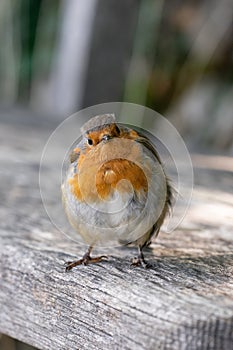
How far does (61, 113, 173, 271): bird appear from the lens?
4.76 ft

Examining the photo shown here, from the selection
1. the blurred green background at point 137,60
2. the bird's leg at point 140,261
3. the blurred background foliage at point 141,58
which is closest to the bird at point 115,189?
the bird's leg at point 140,261

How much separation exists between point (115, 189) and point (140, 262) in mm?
158

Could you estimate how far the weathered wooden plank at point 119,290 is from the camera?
1.03 m

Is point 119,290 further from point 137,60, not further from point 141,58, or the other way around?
point 141,58

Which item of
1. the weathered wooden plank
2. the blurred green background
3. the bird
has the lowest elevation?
the weathered wooden plank

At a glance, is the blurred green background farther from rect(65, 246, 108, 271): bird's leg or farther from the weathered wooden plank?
rect(65, 246, 108, 271): bird's leg

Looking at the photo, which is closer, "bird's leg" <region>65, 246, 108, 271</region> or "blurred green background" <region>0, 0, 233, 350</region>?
"bird's leg" <region>65, 246, 108, 271</region>

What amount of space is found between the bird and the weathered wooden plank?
6cm

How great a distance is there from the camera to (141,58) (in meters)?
4.34

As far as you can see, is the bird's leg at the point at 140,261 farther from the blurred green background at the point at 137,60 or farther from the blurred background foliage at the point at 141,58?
the blurred background foliage at the point at 141,58

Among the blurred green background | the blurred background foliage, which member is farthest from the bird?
the blurred background foliage

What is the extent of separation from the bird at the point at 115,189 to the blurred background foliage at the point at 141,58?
1819 millimetres

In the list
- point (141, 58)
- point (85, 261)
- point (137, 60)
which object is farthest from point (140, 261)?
point (141, 58)

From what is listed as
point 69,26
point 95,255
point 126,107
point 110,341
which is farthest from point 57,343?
point 69,26
